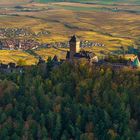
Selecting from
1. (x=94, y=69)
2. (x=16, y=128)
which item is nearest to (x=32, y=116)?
(x=16, y=128)

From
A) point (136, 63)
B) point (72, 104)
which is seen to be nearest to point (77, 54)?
point (136, 63)

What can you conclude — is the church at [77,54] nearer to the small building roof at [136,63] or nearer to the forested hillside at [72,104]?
the forested hillside at [72,104]

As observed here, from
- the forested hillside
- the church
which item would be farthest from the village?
the forested hillside

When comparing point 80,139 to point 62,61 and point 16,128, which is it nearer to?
point 16,128

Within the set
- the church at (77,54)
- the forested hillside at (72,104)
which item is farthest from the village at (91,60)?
the forested hillside at (72,104)

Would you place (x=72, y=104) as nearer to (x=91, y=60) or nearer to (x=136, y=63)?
(x=91, y=60)

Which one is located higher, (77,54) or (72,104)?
(77,54)

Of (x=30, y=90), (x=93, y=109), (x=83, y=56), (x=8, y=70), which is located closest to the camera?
(x=93, y=109)

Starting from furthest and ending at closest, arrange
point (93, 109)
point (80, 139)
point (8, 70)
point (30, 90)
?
point (8, 70), point (30, 90), point (93, 109), point (80, 139)
